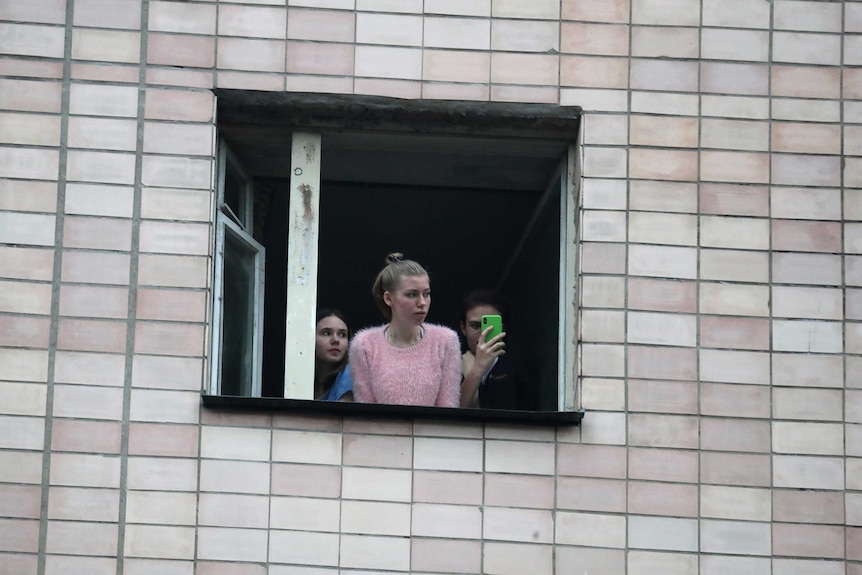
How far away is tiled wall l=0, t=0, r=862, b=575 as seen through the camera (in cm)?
779

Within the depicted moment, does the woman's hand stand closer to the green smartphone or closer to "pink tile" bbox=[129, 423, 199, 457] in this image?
the green smartphone

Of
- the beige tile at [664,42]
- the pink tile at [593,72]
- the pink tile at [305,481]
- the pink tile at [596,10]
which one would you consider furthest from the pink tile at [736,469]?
the pink tile at [596,10]

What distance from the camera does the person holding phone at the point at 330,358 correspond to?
8.49m

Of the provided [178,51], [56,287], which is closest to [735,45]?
[178,51]

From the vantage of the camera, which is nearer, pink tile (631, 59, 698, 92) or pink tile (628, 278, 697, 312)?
pink tile (628, 278, 697, 312)

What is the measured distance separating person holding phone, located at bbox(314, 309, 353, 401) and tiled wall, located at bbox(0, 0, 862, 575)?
0.68m

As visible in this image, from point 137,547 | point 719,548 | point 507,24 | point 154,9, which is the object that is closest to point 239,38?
point 154,9

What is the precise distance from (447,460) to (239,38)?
7.69ft

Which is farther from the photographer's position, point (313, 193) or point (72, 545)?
point (313, 193)

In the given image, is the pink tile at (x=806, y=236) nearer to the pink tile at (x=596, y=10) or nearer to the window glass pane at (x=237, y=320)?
the pink tile at (x=596, y=10)

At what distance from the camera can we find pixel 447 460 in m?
7.85

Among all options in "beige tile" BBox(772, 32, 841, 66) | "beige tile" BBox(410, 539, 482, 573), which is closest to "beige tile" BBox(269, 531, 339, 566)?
"beige tile" BBox(410, 539, 482, 573)

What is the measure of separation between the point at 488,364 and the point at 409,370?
42 cm

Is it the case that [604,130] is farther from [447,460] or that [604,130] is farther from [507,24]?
[447,460]
